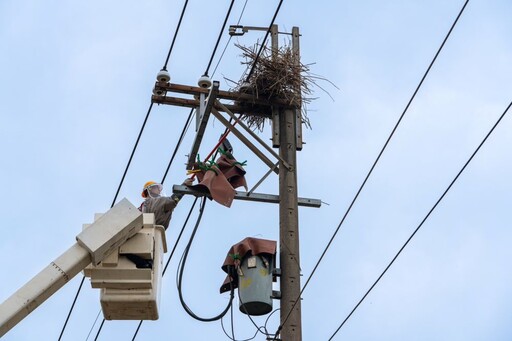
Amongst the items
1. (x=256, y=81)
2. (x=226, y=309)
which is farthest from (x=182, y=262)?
(x=256, y=81)

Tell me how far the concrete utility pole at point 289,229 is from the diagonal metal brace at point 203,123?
744 millimetres

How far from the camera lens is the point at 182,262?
9.23m

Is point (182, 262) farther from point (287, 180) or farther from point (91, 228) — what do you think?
point (91, 228)

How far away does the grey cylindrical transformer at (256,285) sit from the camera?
8.59 meters

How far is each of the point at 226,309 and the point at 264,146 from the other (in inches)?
57.4

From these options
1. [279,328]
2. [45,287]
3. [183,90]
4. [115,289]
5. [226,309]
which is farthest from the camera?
[183,90]

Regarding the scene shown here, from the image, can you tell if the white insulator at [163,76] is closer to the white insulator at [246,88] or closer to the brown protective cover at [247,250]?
the white insulator at [246,88]

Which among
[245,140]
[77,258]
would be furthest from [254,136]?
[77,258]

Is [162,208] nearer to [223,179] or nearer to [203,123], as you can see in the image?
[223,179]

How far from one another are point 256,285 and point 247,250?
0.31 metres

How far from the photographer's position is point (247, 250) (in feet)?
28.7

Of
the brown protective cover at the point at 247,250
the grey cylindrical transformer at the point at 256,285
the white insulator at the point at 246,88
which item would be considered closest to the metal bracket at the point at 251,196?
the brown protective cover at the point at 247,250

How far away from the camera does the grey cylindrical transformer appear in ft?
28.2

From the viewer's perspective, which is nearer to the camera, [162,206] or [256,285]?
[256,285]
